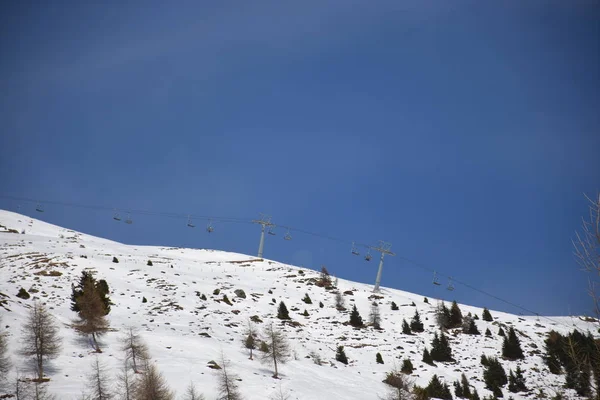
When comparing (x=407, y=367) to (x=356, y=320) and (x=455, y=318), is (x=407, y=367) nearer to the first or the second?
(x=356, y=320)

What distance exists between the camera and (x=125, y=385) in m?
28.3

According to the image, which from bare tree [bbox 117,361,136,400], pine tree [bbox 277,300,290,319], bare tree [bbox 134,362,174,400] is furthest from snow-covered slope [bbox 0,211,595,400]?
bare tree [bbox 134,362,174,400]

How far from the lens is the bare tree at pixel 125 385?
27175 mm

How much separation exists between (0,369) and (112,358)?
8.49 metres

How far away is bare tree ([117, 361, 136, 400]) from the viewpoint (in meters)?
27.2

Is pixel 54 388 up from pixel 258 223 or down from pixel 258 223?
down

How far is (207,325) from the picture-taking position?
46.8 metres

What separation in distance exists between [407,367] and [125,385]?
30617 mm

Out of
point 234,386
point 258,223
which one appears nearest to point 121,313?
point 234,386

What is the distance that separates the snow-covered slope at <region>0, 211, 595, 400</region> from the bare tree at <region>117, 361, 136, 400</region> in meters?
1.14

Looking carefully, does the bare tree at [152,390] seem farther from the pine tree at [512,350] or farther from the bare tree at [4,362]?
the pine tree at [512,350]

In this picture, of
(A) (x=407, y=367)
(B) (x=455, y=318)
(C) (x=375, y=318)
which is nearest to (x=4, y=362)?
(A) (x=407, y=367)

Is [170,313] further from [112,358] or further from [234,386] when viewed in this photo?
[234,386]

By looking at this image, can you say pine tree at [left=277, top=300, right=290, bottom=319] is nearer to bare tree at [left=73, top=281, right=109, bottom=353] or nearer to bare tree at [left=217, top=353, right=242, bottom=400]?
bare tree at [left=73, top=281, right=109, bottom=353]
